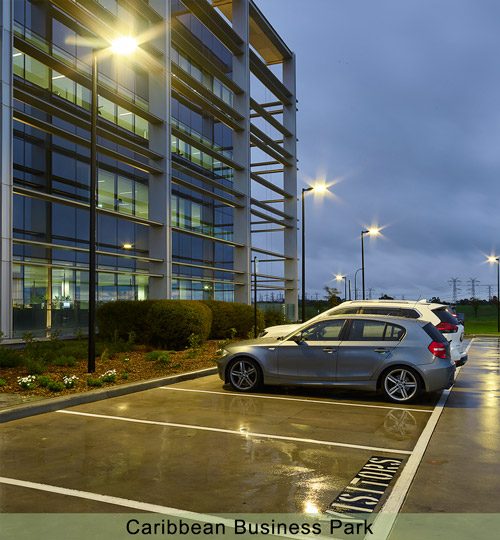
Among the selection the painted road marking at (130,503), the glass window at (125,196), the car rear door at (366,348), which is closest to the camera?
the painted road marking at (130,503)

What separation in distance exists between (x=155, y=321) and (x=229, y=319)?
5873 millimetres

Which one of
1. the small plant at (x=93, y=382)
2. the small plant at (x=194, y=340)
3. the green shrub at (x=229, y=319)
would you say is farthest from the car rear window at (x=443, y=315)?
the green shrub at (x=229, y=319)

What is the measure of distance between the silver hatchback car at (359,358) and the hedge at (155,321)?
8889 mm

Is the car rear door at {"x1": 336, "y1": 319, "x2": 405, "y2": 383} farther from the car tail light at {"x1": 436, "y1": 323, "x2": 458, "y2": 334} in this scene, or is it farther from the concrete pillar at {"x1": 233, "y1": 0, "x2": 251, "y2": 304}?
the concrete pillar at {"x1": 233, "y1": 0, "x2": 251, "y2": 304}

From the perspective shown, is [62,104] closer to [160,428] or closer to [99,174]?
[99,174]

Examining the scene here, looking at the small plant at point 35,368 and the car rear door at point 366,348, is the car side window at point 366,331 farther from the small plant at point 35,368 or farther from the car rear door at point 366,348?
the small plant at point 35,368

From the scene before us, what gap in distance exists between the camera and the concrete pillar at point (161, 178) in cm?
2938

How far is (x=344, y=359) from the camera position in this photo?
10.1 meters

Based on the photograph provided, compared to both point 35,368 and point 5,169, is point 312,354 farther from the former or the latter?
point 5,169

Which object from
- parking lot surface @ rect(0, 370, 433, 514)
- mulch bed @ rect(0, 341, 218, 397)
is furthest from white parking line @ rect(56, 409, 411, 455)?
mulch bed @ rect(0, 341, 218, 397)

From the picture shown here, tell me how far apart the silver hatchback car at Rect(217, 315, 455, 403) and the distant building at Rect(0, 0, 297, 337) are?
37.6 feet

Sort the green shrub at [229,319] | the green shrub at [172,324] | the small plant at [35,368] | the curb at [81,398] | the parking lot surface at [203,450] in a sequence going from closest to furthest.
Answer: the parking lot surface at [203,450]
the curb at [81,398]
the small plant at [35,368]
the green shrub at [172,324]
the green shrub at [229,319]

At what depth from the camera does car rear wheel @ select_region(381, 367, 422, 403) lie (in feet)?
32.0

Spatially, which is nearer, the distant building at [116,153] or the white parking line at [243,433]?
the white parking line at [243,433]
